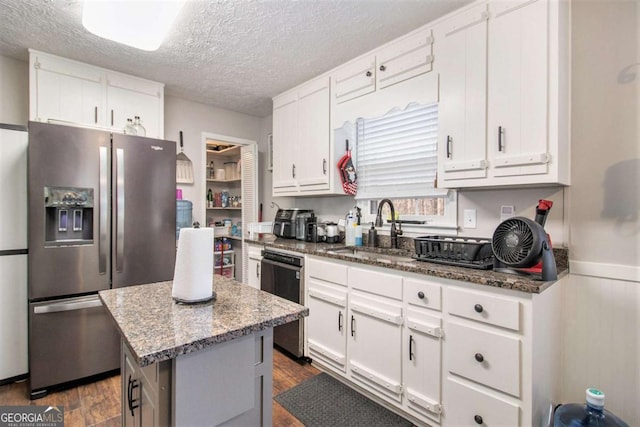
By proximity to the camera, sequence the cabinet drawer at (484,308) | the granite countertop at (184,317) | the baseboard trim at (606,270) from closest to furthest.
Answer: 1. the granite countertop at (184,317)
2. the cabinet drawer at (484,308)
3. the baseboard trim at (606,270)

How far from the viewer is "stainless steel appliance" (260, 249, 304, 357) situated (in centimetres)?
258

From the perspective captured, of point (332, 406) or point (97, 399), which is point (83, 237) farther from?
point (332, 406)

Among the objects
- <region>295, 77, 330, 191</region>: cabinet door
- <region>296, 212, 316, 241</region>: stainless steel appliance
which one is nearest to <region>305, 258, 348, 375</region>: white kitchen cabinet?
<region>296, 212, 316, 241</region>: stainless steel appliance

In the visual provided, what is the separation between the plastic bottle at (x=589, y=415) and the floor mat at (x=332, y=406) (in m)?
0.79

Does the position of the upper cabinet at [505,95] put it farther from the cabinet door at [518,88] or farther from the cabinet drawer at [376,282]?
the cabinet drawer at [376,282]

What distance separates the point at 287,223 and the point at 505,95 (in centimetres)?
222

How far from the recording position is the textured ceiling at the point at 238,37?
196 centimetres

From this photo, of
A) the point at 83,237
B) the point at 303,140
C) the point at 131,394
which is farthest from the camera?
the point at 303,140

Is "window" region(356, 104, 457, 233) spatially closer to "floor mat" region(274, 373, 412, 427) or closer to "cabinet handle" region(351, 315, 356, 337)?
"cabinet handle" region(351, 315, 356, 337)

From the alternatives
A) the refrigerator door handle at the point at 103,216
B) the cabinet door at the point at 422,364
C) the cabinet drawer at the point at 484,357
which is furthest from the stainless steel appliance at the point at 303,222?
the cabinet drawer at the point at 484,357

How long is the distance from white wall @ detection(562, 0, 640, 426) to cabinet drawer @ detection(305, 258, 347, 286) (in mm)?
1346

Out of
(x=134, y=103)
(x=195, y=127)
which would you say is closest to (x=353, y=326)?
(x=134, y=103)

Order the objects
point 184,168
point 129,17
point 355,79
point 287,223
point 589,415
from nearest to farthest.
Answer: point 589,415, point 129,17, point 355,79, point 287,223, point 184,168

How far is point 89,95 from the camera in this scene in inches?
108
